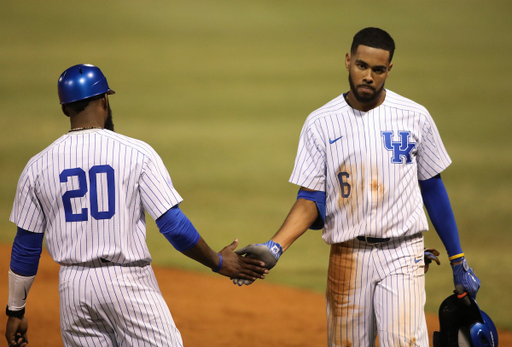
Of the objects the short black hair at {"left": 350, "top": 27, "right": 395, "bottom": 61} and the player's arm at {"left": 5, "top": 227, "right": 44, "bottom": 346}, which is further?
the short black hair at {"left": 350, "top": 27, "right": 395, "bottom": 61}

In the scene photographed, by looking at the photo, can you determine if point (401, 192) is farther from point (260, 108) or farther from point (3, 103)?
point (3, 103)

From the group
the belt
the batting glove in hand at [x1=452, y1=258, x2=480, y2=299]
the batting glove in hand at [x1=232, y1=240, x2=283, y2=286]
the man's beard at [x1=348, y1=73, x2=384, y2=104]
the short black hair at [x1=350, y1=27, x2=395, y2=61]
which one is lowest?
the batting glove in hand at [x1=452, y1=258, x2=480, y2=299]

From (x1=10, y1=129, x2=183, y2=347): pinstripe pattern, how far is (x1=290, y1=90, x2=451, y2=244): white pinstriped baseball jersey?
0.85 meters

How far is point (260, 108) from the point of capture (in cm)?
1184

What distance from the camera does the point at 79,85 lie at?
2.42 m

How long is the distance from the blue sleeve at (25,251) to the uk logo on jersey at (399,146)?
174 centimetres

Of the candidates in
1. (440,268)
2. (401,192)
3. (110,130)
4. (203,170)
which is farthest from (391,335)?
(203,170)

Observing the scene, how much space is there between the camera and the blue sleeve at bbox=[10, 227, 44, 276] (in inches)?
97.1

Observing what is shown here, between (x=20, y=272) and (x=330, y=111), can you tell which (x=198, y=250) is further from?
(x=330, y=111)

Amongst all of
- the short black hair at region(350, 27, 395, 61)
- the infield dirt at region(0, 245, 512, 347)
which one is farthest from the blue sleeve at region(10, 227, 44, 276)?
the infield dirt at region(0, 245, 512, 347)

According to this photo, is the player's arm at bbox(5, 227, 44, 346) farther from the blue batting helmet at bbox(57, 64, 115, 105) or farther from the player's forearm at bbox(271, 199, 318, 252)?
the player's forearm at bbox(271, 199, 318, 252)

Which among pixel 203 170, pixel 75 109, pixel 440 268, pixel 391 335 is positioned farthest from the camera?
pixel 203 170

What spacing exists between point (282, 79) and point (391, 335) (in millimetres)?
10089

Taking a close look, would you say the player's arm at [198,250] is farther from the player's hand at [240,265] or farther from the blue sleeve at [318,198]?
the blue sleeve at [318,198]
